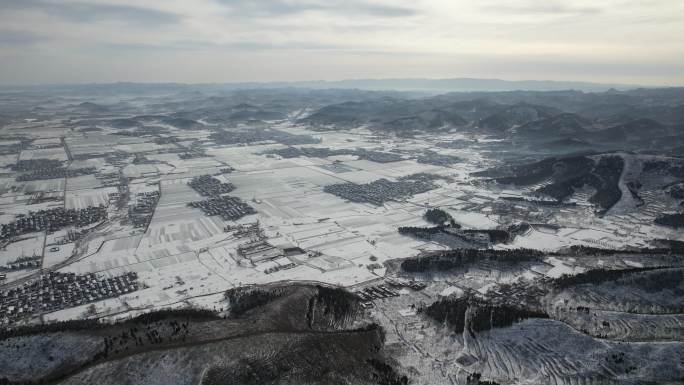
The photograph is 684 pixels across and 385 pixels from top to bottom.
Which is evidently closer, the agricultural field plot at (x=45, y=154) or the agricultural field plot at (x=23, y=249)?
the agricultural field plot at (x=23, y=249)

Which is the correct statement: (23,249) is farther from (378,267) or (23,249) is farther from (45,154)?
(45,154)

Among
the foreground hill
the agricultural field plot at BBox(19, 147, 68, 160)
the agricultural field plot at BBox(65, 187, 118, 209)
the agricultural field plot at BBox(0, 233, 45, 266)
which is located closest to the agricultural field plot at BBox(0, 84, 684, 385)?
the foreground hill

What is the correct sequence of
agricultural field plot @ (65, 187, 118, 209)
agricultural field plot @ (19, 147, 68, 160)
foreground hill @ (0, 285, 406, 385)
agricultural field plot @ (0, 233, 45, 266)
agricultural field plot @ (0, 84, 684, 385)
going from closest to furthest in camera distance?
foreground hill @ (0, 285, 406, 385) < agricultural field plot @ (0, 84, 684, 385) < agricultural field plot @ (0, 233, 45, 266) < agricultural field plot @ (65, 187, 118, 209) < agricultural field plot @ (19, 147, 68, 160)

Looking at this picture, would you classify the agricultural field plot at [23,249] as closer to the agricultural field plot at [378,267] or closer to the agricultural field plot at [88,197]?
the agricultural field plot at [378,267]

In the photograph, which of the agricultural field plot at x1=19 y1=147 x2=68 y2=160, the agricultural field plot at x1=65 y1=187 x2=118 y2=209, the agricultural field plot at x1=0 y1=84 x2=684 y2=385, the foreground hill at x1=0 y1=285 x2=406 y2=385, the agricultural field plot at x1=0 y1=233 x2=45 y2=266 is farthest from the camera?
the agricultural field plot at x1=19 y1=147 x2=68 y2=160

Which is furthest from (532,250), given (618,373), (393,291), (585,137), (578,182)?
(585,137)

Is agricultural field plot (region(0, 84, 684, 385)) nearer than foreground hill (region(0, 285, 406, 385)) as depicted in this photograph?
No

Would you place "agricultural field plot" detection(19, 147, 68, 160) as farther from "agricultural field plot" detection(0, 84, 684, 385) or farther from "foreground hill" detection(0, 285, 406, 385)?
"foreground hill" detection(0, 285, 406, 385)

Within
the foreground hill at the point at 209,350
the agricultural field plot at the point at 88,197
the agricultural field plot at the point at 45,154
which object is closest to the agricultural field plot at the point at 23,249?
the agricultural field plot at the point at 88,197

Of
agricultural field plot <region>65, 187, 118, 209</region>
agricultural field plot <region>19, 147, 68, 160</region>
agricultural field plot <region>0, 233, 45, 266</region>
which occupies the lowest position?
agricultural field plot <region>0, 233, 45, 266</region>

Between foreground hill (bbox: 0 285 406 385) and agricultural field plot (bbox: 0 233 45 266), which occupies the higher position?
foreground hill (bbox: 0 285 406 385)

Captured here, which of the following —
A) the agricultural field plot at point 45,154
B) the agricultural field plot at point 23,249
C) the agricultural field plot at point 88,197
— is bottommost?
the agricultural field plot at point 23,249
